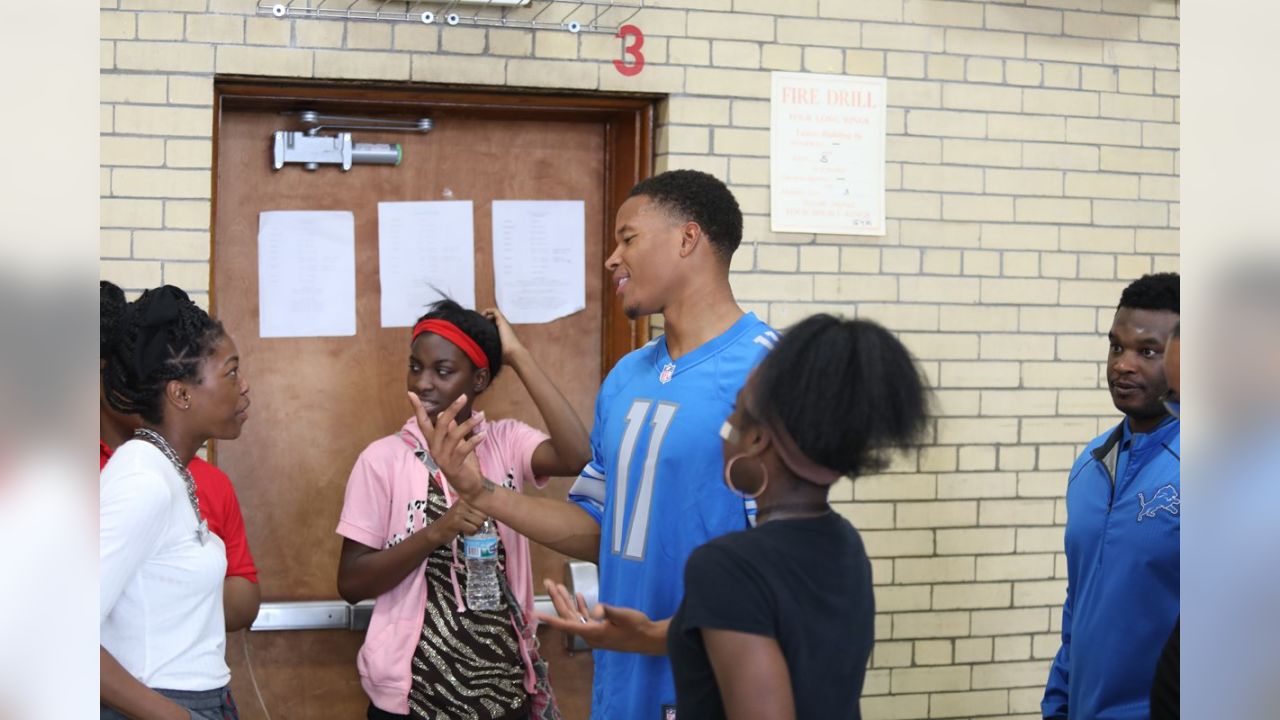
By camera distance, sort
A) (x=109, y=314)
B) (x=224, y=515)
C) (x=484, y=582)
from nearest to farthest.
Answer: (x=109, y=314) → (x=224, y=515) → (x=484, y=582)

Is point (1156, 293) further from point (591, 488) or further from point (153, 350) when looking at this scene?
point (153, 350)

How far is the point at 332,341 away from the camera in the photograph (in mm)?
3980

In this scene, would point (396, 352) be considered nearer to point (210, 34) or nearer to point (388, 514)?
point (388, 514)

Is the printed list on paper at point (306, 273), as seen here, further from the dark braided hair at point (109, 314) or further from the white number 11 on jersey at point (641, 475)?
the white number 11 on jersey at point (641, 475)

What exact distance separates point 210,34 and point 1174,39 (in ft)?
11.3

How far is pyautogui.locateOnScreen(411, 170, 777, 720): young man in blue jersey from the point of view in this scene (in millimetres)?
2268

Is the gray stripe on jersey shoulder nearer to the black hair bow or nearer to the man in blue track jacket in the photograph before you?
the black hair bow

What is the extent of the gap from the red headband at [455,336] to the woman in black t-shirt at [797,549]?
1896 mm

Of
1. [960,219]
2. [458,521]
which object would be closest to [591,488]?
[458,521]

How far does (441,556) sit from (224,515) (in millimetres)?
624

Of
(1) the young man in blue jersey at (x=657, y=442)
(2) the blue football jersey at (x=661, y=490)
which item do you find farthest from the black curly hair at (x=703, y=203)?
(2) the blue football jersey at (x=661, y=490)

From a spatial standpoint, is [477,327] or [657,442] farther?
[477,327]

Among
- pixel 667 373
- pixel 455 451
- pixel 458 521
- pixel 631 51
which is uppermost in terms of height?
pixel 631 51

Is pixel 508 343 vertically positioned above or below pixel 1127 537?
above
